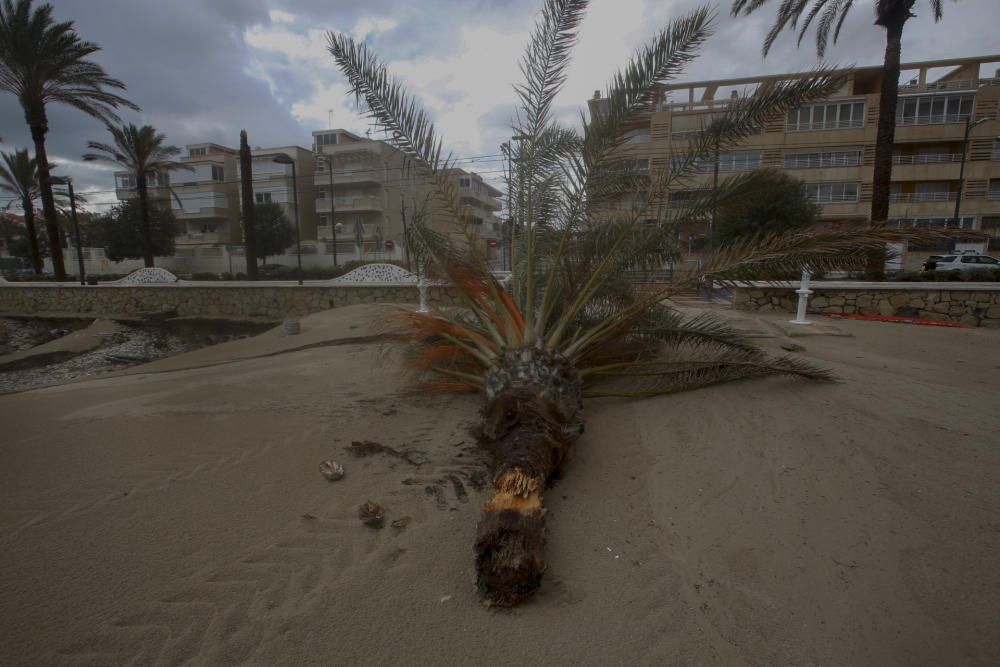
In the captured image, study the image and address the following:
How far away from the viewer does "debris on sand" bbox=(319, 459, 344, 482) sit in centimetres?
343

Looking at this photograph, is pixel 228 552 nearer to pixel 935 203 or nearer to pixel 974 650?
pixel 974 650

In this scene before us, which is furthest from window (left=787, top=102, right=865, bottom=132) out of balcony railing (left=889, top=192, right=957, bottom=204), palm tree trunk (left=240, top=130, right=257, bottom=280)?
palm tree trunk (left=240, top=130, right=257, bottom=280)

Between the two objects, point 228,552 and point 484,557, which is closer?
point 484,557

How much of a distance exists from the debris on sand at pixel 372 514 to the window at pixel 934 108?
45014 mm

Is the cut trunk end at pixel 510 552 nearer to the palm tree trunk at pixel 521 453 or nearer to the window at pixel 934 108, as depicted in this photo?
the palm tree trunk at pixel 521 453

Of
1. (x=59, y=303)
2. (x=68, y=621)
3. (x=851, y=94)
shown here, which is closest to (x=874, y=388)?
(x=68, y=621)

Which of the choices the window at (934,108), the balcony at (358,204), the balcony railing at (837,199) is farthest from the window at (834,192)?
the balcony at (358,204)

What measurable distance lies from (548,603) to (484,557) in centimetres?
36

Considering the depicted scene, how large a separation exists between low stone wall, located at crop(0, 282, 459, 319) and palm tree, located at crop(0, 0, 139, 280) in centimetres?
300

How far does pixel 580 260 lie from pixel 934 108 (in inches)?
1729

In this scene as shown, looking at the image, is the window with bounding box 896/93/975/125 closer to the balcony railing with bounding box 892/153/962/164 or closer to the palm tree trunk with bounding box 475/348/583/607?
the balcony railing with bounding box 892/153/962/164

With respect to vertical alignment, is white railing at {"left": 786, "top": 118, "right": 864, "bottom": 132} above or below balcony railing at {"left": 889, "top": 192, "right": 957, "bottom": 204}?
above

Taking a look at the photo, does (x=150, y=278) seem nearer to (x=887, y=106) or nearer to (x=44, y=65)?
(x=44, y=65)

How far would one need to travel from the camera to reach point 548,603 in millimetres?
2301
